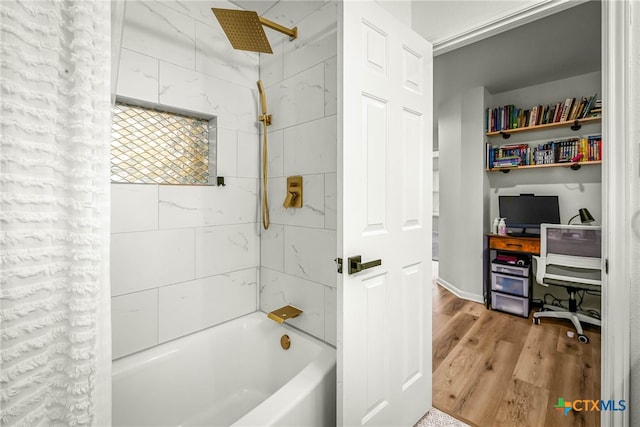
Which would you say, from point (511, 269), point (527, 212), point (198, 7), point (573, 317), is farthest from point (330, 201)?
point (527, 212)

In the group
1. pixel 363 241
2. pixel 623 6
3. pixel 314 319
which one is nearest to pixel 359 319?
pixel 363 241

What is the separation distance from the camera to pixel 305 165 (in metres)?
1.68

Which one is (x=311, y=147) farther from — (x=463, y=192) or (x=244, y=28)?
(x=463, y=192)

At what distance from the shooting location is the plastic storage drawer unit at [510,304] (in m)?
3.09

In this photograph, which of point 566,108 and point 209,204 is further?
point 566,108

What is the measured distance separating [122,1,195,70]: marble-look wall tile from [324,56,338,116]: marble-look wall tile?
78cm

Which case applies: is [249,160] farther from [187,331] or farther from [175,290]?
[187,331]

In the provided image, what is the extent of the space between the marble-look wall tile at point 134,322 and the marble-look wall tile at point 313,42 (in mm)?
1516

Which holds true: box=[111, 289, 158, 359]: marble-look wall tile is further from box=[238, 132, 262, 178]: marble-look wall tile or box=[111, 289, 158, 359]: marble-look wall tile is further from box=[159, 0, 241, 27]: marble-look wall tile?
box=[159, 0, 241, 27]: marble-look wall tile

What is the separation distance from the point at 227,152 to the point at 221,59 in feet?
1.86

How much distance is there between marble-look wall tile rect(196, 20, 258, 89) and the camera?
1686 mm

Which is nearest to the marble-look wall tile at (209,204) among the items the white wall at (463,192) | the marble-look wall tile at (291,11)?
the marble-look wall tile at (291,11)

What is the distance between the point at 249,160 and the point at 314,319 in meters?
1.10

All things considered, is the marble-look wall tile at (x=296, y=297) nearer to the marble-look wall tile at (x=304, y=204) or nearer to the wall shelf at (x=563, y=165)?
the marble-look wall tile at (x=304, y=204)
